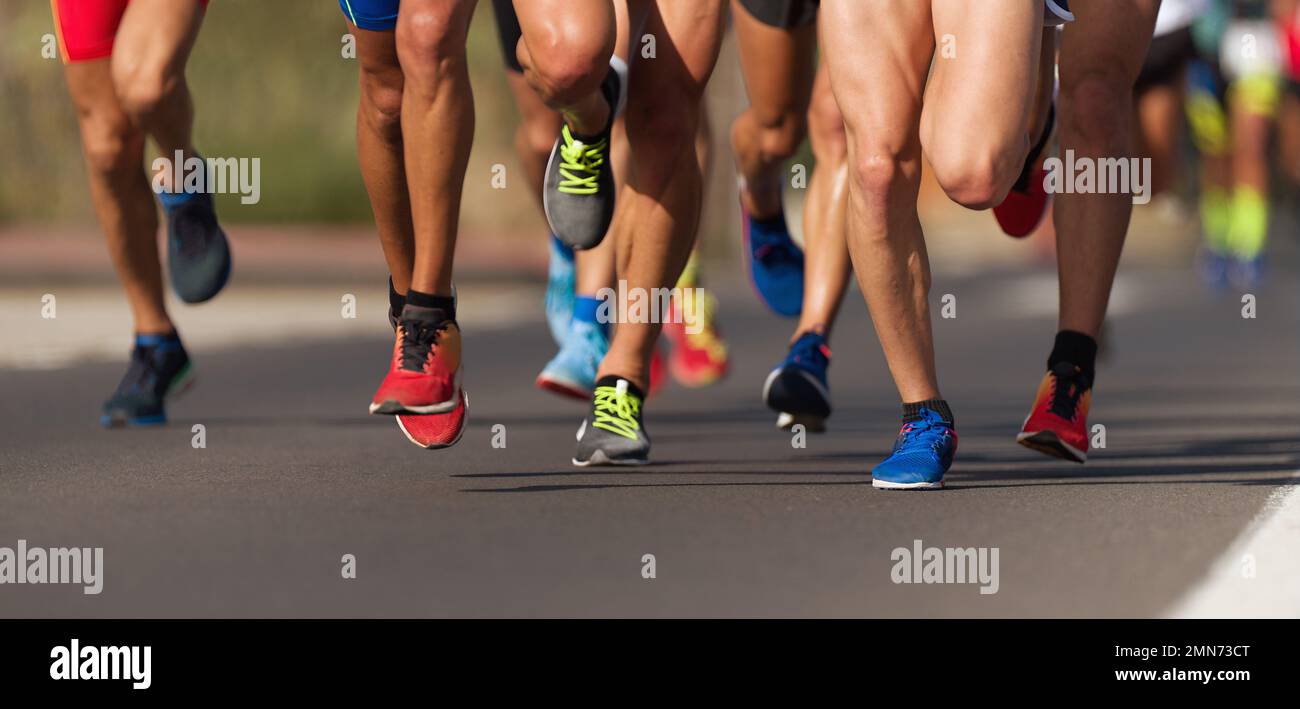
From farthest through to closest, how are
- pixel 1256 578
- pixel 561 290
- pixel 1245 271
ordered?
1. pixel 1245 271
2. pixel 561 290
3. pixel 1256 578

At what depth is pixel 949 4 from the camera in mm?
5387

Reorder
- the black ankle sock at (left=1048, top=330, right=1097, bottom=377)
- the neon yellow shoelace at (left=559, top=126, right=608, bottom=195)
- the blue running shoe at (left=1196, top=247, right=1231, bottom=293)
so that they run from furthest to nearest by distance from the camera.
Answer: the blue running shoe at (left=1196, top=247, right=1231, bottom=293)
the black ankle sock at (left=1048, top=330, right=1097, bottom=377)
the neon yellow shoelace at (left=559, top=126, right=608, bottom=195)

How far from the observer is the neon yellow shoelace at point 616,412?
6.22 m

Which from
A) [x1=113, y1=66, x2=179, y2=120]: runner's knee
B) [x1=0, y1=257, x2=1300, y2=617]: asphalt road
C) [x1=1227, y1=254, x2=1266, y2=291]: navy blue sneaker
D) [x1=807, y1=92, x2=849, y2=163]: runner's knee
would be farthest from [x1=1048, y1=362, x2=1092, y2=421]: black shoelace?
[x1=1227, y1=254, x2=1266, y2=291]: navy blue sneaker

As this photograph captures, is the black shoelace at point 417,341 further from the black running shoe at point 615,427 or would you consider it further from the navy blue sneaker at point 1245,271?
the navy blue sneaker at point 1245,271

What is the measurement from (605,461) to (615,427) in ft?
0.33

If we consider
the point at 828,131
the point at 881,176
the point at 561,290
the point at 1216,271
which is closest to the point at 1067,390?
the point at 881,176

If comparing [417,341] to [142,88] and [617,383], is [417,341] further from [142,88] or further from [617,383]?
[142,88]

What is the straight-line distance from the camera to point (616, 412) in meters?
6.23

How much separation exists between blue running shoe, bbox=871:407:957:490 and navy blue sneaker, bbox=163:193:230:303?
2.37 meters

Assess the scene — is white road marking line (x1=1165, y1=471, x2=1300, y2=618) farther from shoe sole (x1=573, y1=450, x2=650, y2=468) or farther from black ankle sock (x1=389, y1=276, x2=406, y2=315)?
black ankle sock (x1=389, y1=276, x2=406, y2=315)

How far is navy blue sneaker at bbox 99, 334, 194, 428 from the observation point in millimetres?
7441
